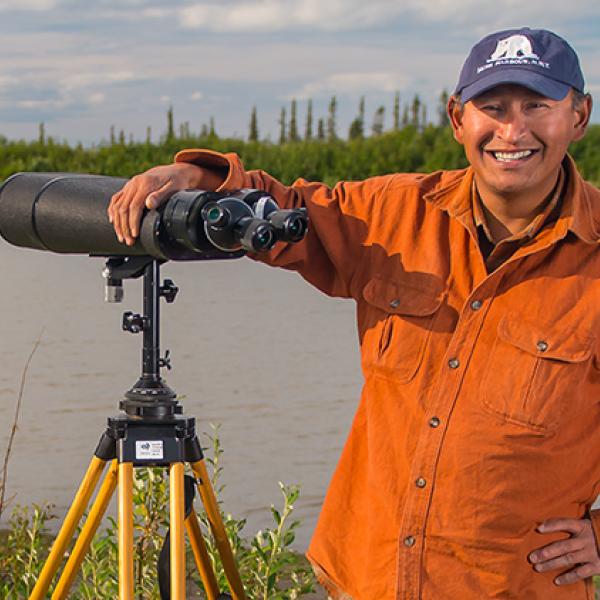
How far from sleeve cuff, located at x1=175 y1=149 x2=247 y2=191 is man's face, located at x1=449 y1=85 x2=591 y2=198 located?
512 mm

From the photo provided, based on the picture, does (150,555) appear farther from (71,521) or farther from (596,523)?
(596,523)

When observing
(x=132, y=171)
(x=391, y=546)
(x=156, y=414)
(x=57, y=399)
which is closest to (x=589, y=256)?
(x=391, y=546)

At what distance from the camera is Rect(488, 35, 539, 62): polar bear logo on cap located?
243 cm

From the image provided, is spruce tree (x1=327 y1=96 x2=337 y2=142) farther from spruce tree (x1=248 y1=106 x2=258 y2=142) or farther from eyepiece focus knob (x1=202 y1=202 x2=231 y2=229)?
eyepiece focus knob (x1=202 y1=202 x2=231 y2=229)

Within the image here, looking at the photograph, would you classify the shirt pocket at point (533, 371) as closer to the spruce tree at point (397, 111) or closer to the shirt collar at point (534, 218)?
the shirt collar at point (534, 218)

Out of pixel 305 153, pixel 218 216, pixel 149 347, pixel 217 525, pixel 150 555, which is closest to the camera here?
pixel 218 216

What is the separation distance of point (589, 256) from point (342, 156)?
20.1m

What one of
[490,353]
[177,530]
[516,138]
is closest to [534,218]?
[516,138]

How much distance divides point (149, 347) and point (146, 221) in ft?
1.00

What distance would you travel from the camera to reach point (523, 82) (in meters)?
2.38

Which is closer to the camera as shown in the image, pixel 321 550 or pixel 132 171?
pixel 321 550

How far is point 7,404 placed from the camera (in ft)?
24.0

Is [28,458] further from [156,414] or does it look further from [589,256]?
[589,256]

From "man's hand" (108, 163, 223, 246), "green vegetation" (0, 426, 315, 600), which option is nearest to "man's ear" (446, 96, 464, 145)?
"man's hand" (108, 163, 223, 246)
